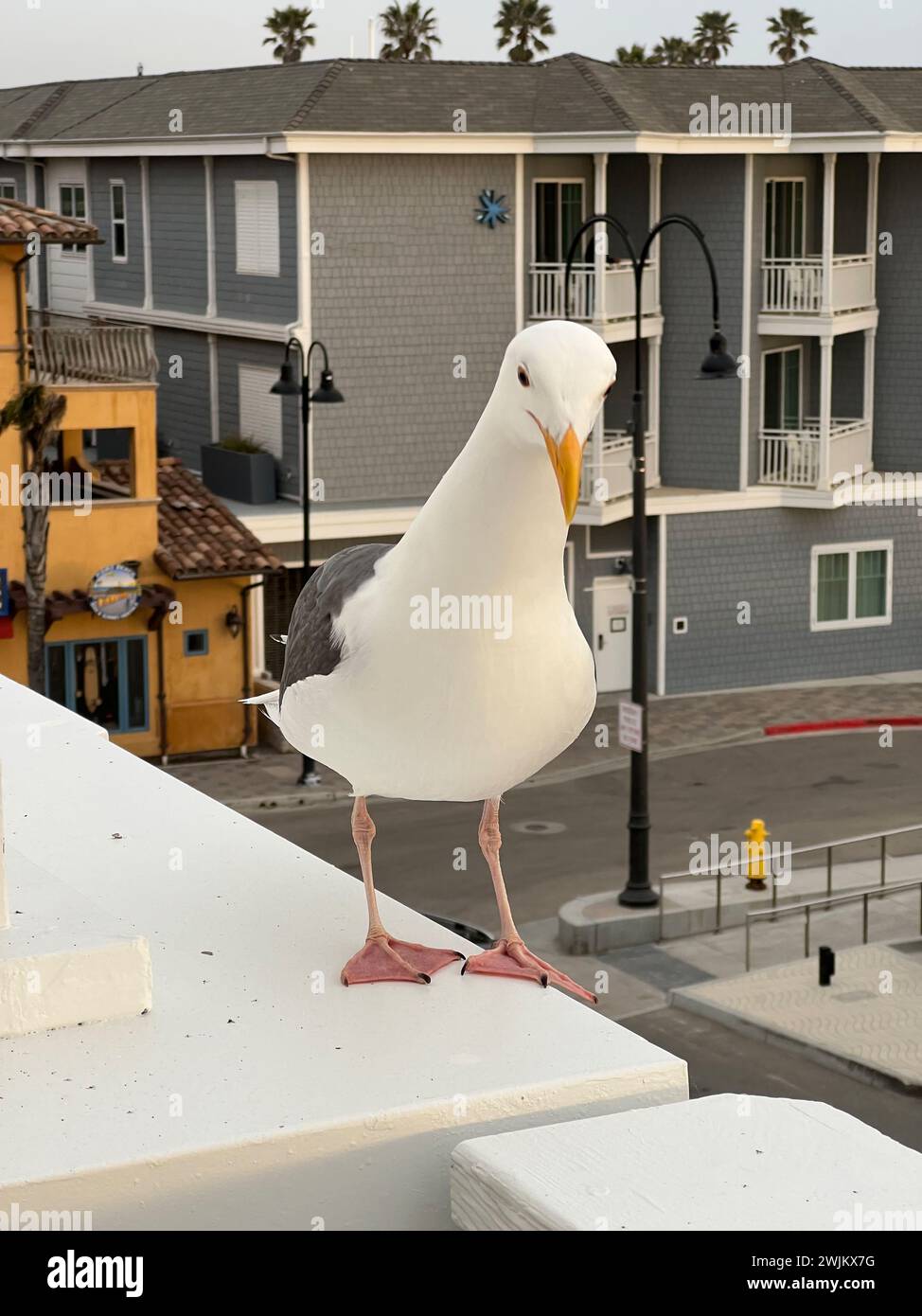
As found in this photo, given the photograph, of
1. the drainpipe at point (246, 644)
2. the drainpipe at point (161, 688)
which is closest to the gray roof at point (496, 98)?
the drainpipe at point (246, 644)

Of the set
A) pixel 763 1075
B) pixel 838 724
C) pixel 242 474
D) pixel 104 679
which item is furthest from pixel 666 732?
pixel 763 1075

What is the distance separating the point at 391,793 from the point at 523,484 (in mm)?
1153

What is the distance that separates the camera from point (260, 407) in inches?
1272

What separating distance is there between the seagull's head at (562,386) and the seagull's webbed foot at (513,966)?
1.81 meters

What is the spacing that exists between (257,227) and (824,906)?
17080 mm

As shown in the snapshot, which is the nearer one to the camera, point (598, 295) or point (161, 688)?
point (161, 688)

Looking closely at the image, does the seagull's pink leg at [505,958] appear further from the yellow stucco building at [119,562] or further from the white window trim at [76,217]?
the white window trim at [76,217]

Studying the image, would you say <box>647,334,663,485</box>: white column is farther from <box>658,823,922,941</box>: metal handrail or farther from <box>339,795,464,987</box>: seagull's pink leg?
<box>339,795,464,987</box>: seagull's pink leg

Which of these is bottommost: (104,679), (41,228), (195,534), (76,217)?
(104,679)

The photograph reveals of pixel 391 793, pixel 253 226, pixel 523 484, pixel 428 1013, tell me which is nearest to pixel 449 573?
pixel 523 484

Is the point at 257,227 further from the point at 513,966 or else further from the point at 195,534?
the point at 513,966

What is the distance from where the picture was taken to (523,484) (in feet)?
14.6

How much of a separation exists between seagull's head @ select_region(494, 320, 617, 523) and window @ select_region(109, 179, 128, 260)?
3345 cm

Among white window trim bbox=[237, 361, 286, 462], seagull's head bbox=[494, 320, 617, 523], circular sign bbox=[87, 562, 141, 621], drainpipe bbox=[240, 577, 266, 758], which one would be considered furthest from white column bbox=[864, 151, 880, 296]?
seagull's head bbox=[494, 320, 617, 523]
